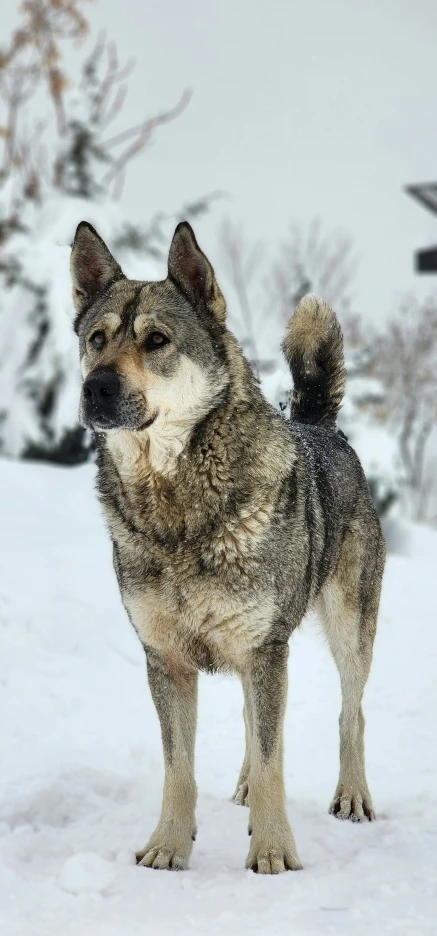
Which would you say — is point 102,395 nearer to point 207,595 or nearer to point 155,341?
point 155,341

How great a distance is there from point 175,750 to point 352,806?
1.11 m

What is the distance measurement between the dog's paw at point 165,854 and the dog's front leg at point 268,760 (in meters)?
0.25

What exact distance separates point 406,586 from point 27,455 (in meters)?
4.46

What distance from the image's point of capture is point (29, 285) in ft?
37.7

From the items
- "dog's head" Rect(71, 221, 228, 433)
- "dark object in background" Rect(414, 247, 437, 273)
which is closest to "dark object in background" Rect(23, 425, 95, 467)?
"dark object in background" Rect(414, 247, 437, 273)

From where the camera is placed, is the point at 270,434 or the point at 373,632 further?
the point at 373,632

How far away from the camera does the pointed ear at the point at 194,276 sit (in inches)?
149

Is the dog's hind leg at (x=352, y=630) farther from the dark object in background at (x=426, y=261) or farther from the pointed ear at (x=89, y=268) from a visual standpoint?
the dark object in background at (x=426, y=261)

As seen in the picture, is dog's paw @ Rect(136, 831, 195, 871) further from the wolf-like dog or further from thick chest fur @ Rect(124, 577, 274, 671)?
thick chest fur @ Rect(124, 577, 274, 671)

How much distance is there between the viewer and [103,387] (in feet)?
11.1

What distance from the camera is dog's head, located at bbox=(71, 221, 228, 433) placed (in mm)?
3445

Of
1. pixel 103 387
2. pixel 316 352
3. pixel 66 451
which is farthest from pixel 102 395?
pixel 66 451

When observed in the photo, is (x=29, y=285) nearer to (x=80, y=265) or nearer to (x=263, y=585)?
(x=80, y=265)

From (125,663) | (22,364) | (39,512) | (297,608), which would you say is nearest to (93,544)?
(39,512)
